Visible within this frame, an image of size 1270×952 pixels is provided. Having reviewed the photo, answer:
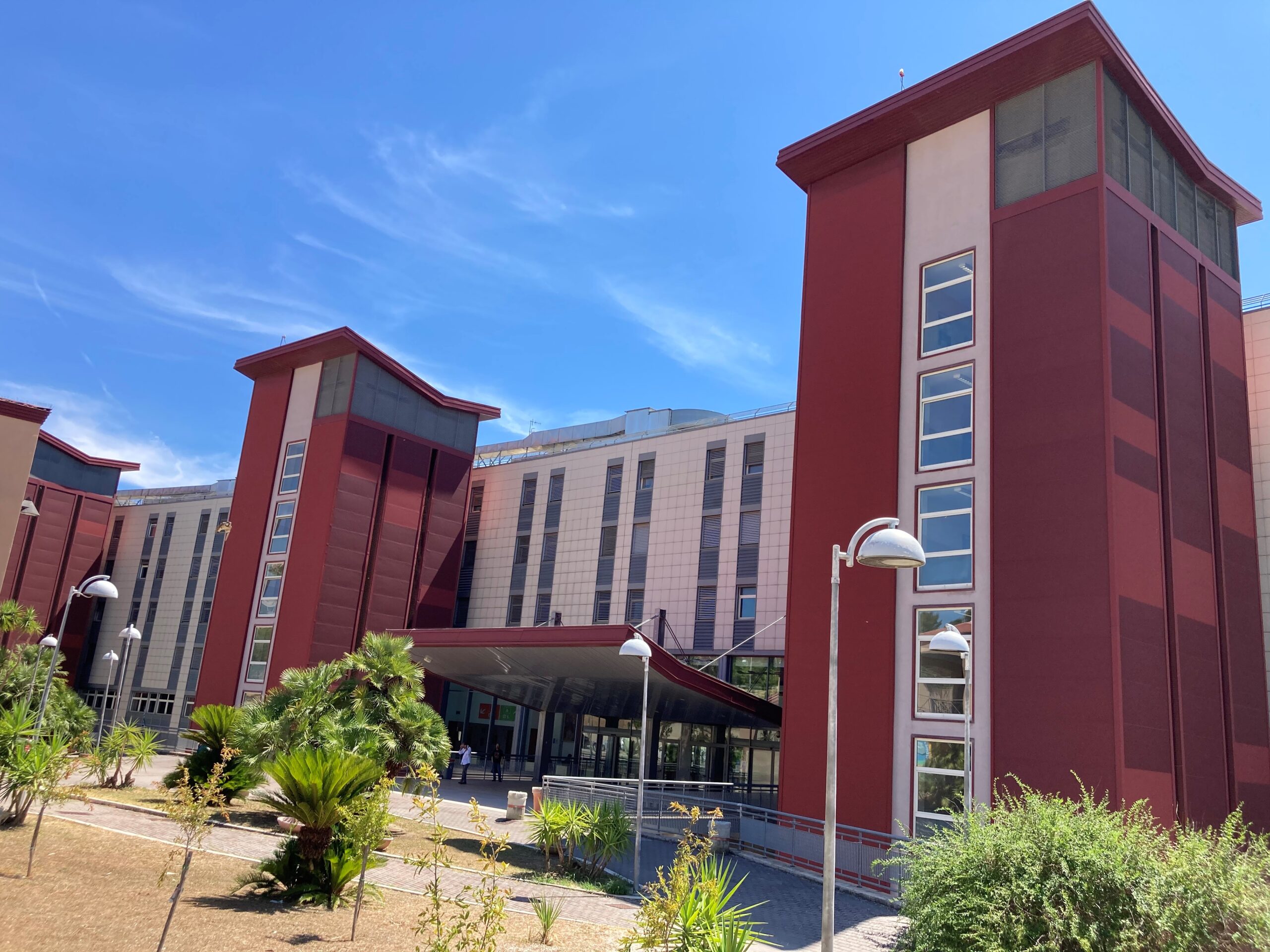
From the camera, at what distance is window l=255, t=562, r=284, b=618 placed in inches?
1713

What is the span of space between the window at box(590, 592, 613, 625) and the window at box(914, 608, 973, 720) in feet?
70.8

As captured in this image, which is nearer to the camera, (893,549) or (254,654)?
(893,549)

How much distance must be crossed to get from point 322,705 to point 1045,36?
2391 cm

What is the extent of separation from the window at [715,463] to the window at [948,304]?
53.4 feet

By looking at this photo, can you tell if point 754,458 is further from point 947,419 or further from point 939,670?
point 939,670

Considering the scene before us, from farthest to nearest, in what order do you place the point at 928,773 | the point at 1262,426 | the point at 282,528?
the point at 282,528 < the point at 1262,426 < the point at 928,773

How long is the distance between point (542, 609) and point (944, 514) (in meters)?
25.9

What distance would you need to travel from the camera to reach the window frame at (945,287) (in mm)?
24219

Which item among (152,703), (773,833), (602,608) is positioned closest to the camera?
(773,833)

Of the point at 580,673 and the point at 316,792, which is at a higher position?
the point at 580,673

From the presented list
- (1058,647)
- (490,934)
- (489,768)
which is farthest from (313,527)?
(490,934)

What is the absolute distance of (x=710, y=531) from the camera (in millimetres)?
40469

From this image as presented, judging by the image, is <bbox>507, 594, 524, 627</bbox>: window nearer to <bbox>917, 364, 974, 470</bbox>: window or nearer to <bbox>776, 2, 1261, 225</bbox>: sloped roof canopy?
<bbox>776, 2, 1261, 225</bbox>: sloped roof canopy

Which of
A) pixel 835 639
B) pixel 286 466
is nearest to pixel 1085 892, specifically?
pixel 835 639
